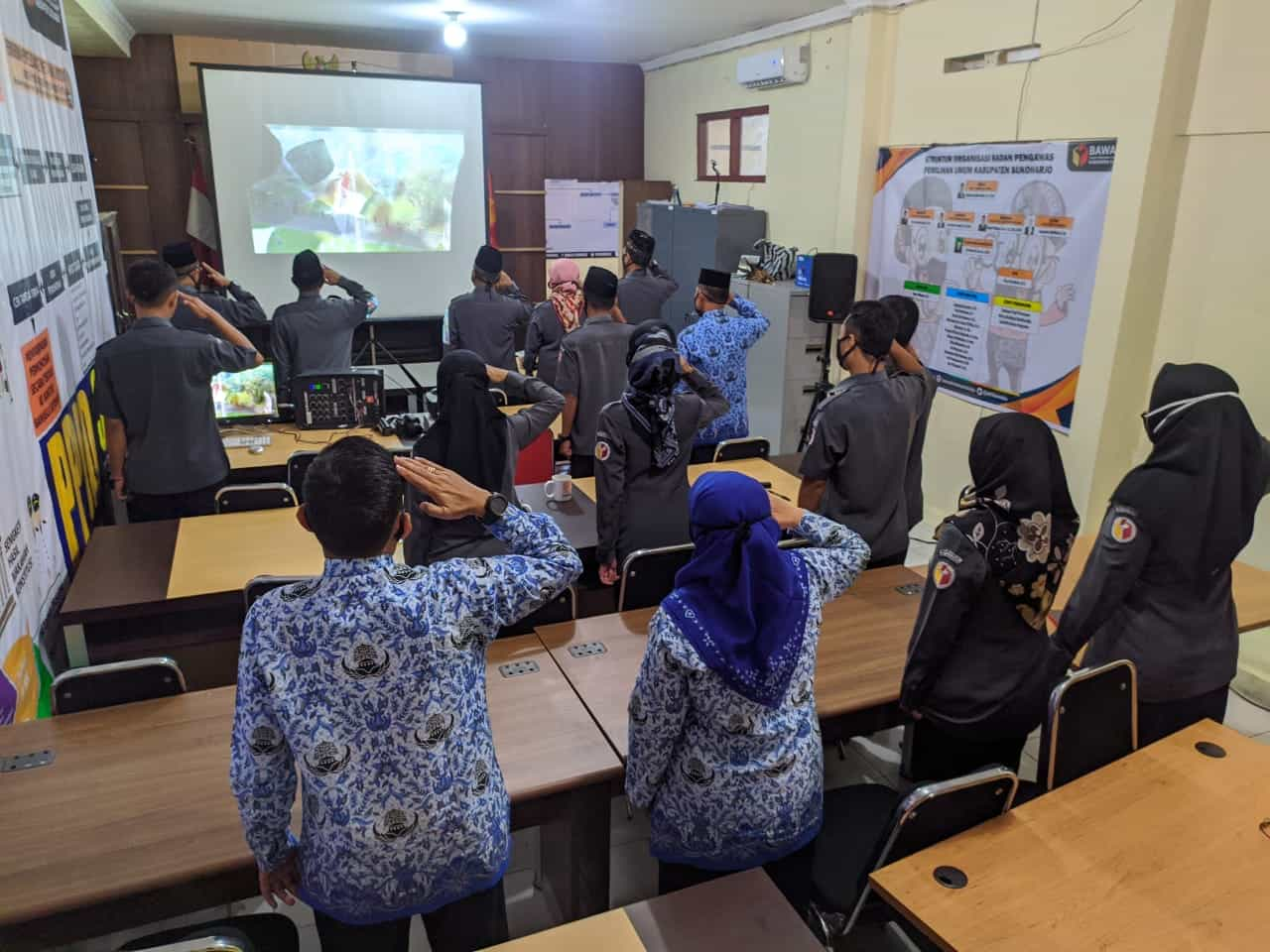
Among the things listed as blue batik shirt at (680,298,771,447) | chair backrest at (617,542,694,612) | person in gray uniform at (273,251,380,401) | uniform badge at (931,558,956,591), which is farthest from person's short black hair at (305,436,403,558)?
person in gray uniform at (273,251,380,401)

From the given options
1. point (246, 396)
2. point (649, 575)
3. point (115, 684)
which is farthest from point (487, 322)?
point (115, 684)

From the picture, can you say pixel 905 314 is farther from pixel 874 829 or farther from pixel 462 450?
pixel 874 829

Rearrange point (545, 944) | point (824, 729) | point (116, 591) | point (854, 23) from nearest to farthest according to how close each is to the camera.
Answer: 1. point (545, 944)
2. point (824, 729)
3. point (116, 591)
4. point (854, 23)

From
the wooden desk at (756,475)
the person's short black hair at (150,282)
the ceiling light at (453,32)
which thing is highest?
the ceiling light at (453,32)

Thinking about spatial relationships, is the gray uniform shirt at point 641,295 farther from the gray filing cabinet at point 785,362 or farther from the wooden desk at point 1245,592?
the wooden desk at point 1245,592

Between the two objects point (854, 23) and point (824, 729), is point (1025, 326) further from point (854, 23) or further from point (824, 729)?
point (824, 729)

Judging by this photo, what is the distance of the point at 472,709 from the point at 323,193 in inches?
269

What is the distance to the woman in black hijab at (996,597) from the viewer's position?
1939mm

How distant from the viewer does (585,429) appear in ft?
14.1

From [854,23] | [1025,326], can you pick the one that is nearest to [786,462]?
[1025,326]

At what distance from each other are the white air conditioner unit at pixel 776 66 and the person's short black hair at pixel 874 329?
13.0 ft

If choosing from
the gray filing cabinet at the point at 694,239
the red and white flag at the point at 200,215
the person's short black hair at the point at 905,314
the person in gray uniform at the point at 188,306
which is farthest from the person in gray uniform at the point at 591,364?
the red and white flag at the point at 200,215

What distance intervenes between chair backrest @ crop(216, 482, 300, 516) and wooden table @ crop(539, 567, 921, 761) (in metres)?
1.53

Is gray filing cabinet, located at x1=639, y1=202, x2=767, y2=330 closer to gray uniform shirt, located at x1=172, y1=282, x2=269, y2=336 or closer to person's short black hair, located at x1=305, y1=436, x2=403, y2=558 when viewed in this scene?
gray uniform shirt, located at x1=172, y1=282, x2=269, y2=336
